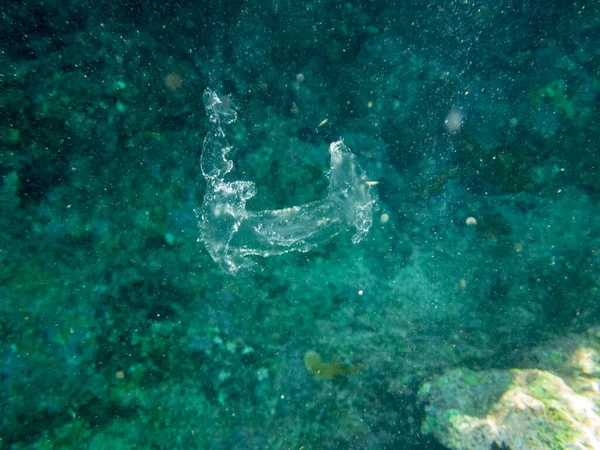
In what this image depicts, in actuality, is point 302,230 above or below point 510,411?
above

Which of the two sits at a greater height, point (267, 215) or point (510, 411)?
point (267, 215)

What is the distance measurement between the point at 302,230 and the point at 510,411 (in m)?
3.47

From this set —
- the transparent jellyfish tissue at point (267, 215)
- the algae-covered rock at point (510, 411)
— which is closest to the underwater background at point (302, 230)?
the algae-covered rock at point (510, 411)

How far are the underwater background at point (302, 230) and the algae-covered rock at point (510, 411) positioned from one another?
1.3 inches

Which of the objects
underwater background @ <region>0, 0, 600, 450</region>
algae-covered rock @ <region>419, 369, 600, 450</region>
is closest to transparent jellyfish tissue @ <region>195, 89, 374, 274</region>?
underwater background @ <region>0, 0, 600, 450</region>

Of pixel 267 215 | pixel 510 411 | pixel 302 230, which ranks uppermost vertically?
pixel 267 215

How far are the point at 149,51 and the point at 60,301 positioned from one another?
3587 millimetres

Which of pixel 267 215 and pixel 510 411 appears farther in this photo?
pixel 267 215

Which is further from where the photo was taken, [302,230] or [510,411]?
[302,230]

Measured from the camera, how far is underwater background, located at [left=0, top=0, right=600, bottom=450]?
13.7 feet

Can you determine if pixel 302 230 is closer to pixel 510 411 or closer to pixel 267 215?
pixel 267 215

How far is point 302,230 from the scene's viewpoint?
195 inches

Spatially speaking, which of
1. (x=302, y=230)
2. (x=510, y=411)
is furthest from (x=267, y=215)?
(x=510, y=411)

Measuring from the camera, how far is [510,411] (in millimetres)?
3814
